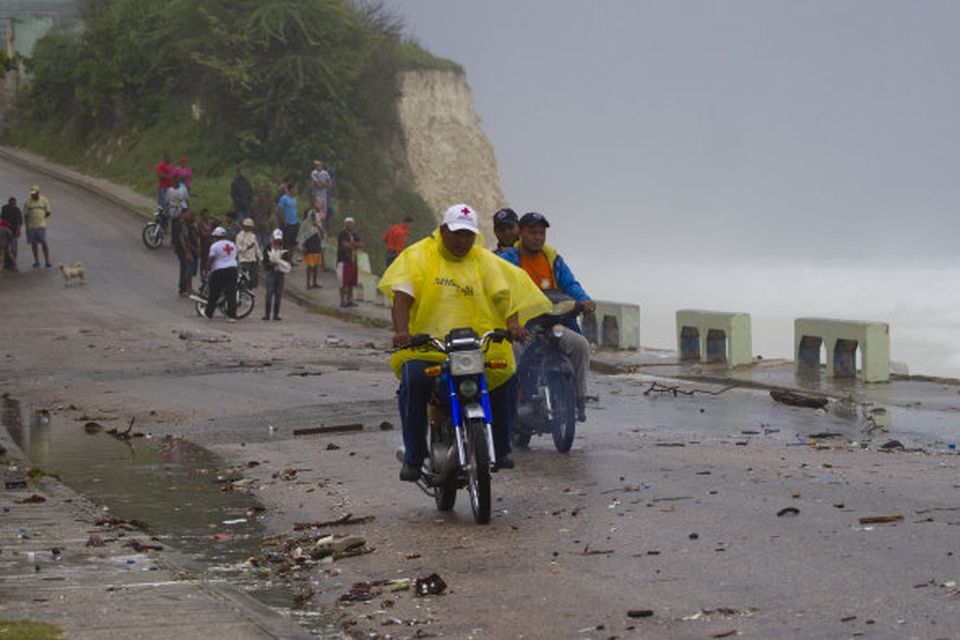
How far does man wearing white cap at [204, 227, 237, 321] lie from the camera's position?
32.9 metres

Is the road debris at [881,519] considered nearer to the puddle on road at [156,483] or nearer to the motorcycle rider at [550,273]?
the puddle on road at [156,483]

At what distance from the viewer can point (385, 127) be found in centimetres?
6631

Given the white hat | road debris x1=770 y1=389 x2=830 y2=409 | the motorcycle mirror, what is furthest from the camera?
road debris x1=770 y1=389 x2=830 y2=409

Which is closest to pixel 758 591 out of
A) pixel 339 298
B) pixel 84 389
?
pixel 84 389

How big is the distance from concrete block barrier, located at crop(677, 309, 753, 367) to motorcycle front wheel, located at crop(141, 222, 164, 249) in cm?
2363

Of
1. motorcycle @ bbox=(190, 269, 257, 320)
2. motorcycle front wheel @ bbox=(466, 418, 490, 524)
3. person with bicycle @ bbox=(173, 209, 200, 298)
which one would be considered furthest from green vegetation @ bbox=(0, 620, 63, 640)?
person with bicycle @ bbox=(173, 209, 200, 298)

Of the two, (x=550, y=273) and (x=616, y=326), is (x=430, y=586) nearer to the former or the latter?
(x=550, y=273)

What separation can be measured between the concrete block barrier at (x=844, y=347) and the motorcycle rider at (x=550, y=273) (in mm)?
7717

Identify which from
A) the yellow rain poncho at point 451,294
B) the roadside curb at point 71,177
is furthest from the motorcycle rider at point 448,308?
the roadside curb at point 71,177

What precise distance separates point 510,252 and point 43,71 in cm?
5801

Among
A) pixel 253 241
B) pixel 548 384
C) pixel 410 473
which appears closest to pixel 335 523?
pixel 410 473

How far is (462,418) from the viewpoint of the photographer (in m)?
10.6

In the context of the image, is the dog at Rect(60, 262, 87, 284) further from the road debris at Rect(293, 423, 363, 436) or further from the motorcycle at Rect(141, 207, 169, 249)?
the road debris at Rect(293, 423, 363, 436)

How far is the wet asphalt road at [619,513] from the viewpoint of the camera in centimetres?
788
